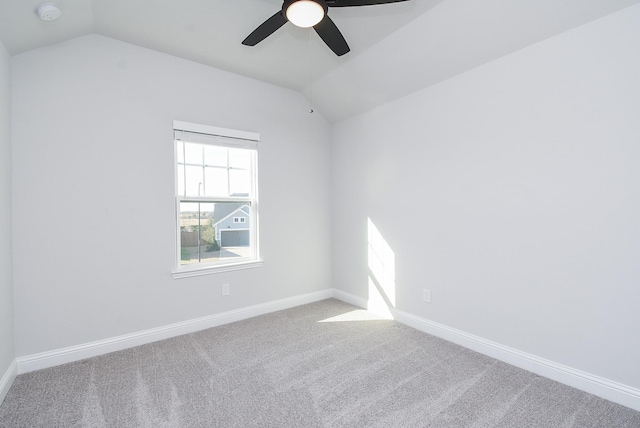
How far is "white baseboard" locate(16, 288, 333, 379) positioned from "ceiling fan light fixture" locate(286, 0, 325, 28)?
9.59ft

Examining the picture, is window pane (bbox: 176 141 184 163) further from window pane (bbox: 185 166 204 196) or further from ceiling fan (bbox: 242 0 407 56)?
ceiling fan (bbox: 242 0 407 56)

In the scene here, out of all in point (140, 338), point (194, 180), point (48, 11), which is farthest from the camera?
point (194, 180)

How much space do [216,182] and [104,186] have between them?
1.05m

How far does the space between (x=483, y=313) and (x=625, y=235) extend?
1.17 m

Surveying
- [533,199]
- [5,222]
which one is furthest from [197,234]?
[533,199]

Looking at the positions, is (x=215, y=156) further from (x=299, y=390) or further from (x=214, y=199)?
(x=299, y=390)

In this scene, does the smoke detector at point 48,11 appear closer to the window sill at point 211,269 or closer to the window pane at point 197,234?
the window pane at point 197,234

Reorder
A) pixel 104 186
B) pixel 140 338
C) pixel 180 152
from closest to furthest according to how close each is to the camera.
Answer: pixel 104 186
pixel 140 338
pixel 180 152

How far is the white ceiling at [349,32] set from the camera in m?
2.12

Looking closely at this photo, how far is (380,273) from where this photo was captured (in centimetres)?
366

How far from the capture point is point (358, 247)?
4.00 m

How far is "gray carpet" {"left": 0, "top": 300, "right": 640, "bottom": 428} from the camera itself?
1855mm

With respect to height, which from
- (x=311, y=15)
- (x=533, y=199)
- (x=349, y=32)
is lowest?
(x=533, y=199)

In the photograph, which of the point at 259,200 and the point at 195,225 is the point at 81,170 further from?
the point at 259,200
